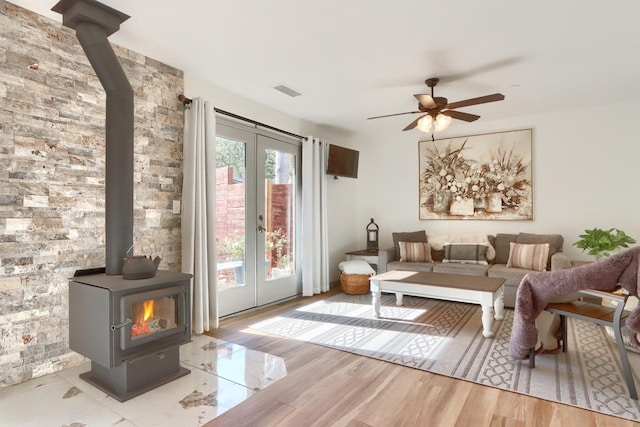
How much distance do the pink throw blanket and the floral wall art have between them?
2.67 metres

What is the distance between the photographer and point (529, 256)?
13.9 ft

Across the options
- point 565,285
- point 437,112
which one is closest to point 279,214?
point 437,112

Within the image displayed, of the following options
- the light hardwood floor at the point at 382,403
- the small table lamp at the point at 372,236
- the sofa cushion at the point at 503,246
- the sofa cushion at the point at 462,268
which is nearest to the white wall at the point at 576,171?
the sofa cushion at the point at 503,246

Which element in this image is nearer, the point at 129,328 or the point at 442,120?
the point at 129,328

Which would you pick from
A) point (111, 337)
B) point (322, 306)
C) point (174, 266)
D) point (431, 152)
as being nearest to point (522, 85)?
point (431, 152)

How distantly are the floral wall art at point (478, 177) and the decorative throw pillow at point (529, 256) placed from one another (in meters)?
0.61

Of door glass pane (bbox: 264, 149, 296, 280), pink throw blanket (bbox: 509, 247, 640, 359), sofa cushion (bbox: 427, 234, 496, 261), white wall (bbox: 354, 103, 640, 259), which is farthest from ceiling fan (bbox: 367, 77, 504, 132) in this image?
sofa cushion (bbox: 427, 234, 496, 261)

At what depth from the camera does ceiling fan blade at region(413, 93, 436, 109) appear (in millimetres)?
3107

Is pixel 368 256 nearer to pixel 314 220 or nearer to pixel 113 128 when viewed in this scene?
pixel 314 220

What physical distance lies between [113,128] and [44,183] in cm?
63

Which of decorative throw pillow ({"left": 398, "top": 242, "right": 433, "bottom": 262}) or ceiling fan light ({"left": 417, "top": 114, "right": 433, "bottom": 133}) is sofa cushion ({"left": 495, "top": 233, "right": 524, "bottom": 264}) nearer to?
decorative throw pillow ({"left": 398, "top": 242, "right": 433, "bottom": 262})

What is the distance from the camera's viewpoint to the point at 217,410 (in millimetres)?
1990

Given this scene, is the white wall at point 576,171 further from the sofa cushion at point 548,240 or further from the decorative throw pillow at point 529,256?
the decorative throw pillow at point 529,256

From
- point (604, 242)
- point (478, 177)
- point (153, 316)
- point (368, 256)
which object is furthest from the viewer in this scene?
point (368, 256)
